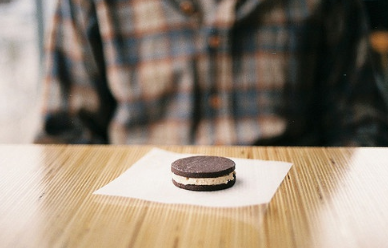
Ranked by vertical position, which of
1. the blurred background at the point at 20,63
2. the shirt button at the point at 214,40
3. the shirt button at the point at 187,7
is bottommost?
the blurred background at the point at 20,63

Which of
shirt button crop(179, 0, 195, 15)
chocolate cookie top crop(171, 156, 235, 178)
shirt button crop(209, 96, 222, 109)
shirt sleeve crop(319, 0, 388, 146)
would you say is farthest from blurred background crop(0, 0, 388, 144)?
chocolate cookie top crop(171, 156, 235, 178)

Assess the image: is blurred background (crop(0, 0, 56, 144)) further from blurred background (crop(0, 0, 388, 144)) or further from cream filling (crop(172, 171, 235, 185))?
cream filling (crop(172, 171, 235, 185))

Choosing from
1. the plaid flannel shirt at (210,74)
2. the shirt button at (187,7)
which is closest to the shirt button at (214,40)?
the plaid flannel shirt at (210,74)

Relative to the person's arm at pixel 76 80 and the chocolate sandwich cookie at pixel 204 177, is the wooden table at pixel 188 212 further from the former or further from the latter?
the person's arm at pixel 76 80

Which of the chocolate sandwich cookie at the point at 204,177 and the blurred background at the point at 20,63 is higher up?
the chocolate sandwich cookie at the point at 204,177

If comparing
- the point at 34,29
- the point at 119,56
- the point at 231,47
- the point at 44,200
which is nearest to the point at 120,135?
the point at 119,56

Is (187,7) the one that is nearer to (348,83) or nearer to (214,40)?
(214,40)

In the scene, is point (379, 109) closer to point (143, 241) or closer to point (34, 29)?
point (143, 241)
